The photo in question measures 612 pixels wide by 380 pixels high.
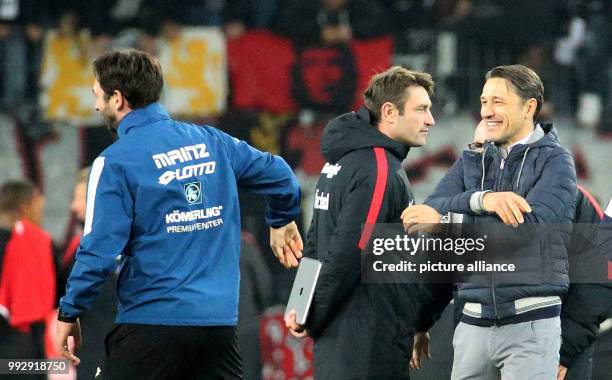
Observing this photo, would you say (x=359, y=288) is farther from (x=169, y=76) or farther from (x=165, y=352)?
(x=169, y=76)

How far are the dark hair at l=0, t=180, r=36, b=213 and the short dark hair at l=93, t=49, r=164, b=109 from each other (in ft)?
11.6

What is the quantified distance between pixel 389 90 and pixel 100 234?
57.5 inches

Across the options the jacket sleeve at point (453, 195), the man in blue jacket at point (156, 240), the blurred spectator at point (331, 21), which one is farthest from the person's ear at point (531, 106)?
the blurred spectator at point (331, 21)

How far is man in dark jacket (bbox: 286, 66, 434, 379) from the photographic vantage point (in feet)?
16.2

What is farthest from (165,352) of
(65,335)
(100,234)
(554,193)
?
(554,193)

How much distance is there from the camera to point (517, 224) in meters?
4.66

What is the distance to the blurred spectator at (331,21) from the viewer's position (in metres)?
11.9

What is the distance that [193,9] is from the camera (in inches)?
473

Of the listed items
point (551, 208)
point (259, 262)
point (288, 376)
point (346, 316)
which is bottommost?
point (288, 376)

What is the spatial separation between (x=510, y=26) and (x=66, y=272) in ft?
21.2

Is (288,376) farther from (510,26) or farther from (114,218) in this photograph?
(510,26)

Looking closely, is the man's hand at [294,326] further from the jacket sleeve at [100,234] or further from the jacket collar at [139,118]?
the jacket collar at [139,118]

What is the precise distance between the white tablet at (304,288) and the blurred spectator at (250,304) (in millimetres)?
2220

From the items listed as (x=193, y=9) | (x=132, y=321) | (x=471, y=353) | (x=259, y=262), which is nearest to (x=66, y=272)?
(x=259, y=262)
